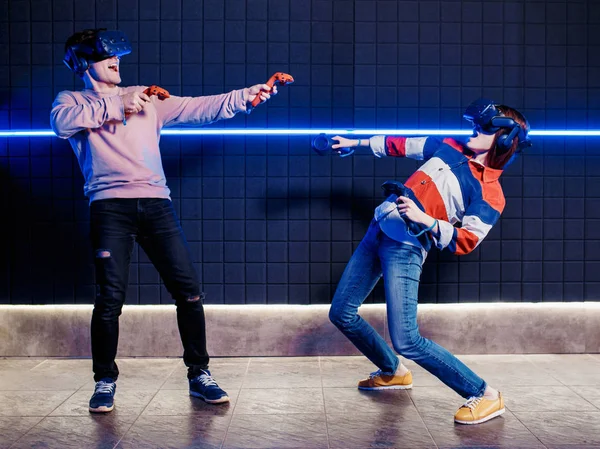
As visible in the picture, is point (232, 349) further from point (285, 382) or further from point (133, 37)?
point (133, 37)

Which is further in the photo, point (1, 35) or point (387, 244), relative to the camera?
point (1, 35)

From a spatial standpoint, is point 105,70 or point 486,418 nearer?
point 486,418

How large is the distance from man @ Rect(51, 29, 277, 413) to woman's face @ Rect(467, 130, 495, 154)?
2.88ft

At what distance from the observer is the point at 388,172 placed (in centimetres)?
405

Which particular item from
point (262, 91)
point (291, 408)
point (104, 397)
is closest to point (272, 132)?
point (262, 91)

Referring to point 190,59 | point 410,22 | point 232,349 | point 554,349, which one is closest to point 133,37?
point 190,59

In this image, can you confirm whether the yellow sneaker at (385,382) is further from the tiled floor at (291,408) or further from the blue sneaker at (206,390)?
the blue sneaker at (206,390)

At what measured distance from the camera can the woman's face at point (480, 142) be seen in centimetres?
288

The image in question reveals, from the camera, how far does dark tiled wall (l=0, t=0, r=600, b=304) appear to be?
13.1ft

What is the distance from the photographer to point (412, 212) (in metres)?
2.67

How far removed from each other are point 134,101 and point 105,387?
48.1 inches

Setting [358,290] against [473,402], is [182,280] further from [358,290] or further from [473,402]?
[473,402]

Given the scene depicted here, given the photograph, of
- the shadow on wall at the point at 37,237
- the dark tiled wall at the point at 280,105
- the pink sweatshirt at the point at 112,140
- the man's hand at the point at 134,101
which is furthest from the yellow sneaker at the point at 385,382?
the shadow on wall at the point at 37,237

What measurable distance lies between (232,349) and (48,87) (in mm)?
1810
